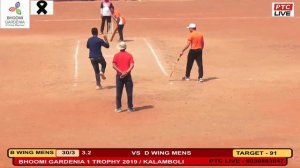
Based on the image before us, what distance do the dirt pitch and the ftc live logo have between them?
281 inches

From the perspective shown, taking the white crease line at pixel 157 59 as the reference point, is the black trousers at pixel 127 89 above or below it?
above

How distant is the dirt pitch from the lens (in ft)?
43.8

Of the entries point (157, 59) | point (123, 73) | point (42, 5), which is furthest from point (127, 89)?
point (42, 5)

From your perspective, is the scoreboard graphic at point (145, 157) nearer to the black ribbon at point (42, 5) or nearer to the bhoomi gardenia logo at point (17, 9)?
the bhoomi gardenia logo at point (17, 9)

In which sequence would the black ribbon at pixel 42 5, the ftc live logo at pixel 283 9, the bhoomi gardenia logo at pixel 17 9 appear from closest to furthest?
the bhoomi gardenia logo at pixel 17 9 → the ftc live logo at pixel 283 9 → the black ribbon at pixel 42 5

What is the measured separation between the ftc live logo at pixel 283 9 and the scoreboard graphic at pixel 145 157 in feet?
98.7

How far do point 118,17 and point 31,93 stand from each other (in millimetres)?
8989

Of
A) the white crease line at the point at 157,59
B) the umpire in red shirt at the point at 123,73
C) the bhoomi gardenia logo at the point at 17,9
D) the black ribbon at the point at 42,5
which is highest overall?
the umpire in red shirt at the point at 123,73

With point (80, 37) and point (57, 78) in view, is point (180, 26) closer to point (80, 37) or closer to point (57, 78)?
point (80, 37)

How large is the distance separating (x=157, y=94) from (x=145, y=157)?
20.4ft

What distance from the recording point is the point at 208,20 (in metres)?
38.9

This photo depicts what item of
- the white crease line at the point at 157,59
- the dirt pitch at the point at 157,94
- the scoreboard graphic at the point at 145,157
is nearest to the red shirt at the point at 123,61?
the dirt pitch at the point at 157,94

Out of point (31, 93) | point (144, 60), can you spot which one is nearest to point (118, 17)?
point (144, 60)

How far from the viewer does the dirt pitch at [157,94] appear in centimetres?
1334
